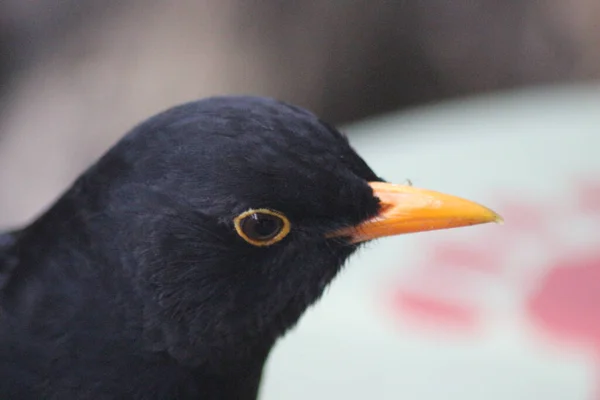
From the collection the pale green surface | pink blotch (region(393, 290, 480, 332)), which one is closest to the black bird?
the pale green surface

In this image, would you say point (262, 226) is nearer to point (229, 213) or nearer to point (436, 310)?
point (229, 213)

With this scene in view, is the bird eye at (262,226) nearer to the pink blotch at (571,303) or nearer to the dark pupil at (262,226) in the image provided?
the dark pupil at (262,226)

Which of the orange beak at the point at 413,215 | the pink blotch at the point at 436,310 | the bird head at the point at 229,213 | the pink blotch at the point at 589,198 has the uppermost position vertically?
the pink blotch at the point at 589,198

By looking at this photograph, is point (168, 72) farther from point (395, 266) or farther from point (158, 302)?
point (158, 302)

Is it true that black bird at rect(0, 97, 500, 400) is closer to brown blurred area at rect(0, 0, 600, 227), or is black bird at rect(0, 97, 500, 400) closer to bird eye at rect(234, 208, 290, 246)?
bird eye at rect(234, 208, 290, 246)

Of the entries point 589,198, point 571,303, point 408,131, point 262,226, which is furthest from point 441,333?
point 262,226

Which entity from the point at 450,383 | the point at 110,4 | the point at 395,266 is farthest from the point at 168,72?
the point at 450,383

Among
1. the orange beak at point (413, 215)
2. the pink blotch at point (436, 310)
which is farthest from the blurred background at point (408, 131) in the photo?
the orange beak at point (413, 215)
